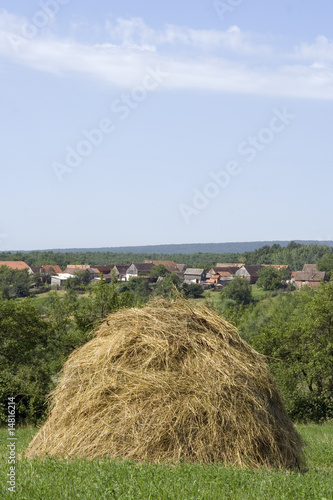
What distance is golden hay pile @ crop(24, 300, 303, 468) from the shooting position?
8.52 m

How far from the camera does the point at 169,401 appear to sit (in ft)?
28.6

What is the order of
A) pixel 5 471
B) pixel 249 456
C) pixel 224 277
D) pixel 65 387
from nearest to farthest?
1. pixel 5 471
2. pixel 249 456
3. pixel 65 387
4. pixel 224 277

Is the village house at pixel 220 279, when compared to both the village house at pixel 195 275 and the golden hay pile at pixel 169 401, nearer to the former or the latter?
the village house at pixel 195 275

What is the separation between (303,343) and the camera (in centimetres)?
3159

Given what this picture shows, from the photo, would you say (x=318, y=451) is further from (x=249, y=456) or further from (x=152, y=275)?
(x=152, y=275)

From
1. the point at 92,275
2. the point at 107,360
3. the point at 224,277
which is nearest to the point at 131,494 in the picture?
the point at 107,360

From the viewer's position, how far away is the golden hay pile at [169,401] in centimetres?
852

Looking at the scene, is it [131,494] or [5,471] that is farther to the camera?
[5,471]

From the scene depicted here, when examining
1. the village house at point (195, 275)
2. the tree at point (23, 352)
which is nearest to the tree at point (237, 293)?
the village house at point (195, 275)

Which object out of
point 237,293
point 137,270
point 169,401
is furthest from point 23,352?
point 137,270

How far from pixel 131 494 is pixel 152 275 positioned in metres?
126

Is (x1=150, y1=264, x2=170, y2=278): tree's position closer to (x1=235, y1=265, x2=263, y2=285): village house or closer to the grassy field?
(x1=235, y1=265, x2=263, y2=285): village house

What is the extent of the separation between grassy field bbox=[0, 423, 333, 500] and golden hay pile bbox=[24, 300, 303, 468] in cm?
48

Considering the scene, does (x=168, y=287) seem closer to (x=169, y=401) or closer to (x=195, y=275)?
(x=169, y=401)
